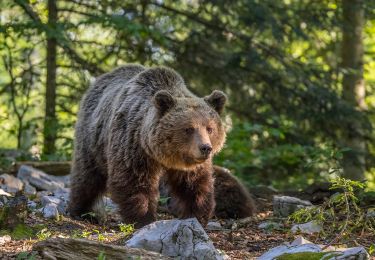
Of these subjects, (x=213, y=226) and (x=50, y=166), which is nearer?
(x=213, y=226)

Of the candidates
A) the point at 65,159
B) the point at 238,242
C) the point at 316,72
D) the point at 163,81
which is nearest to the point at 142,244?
the point at 238,242

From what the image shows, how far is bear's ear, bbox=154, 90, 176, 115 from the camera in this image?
20.7ft

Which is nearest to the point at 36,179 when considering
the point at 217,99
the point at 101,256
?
the point at 217,99

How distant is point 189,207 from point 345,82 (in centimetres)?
868

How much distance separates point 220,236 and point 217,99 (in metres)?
1.36

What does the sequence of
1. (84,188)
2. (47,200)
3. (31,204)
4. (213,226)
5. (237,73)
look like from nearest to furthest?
(213,226) → (31,204) → (47,200) → (84,188) → (237,73)

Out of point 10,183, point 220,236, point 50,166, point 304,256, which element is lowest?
point 220,236

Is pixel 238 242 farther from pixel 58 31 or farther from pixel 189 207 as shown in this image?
pixel 58 31

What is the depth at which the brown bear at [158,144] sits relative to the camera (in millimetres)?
6223

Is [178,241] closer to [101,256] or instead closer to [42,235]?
[101,256]

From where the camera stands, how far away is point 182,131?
6.17 m

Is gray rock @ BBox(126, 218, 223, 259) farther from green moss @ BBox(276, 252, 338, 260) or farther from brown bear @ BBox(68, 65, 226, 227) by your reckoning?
brown bear @ BBox(68, 65, 226, 227)

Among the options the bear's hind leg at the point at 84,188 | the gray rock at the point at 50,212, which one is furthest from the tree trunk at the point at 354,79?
the gray rock at the point at 50,212

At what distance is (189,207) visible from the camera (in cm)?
659
